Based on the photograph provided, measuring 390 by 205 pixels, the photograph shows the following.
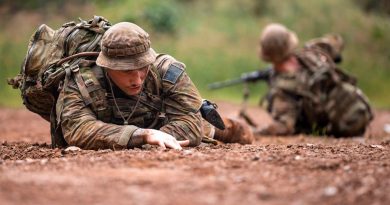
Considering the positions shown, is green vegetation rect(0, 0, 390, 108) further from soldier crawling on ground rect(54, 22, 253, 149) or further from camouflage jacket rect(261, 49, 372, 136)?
soldier crawling on ground rect(54, 22, 253, 149)

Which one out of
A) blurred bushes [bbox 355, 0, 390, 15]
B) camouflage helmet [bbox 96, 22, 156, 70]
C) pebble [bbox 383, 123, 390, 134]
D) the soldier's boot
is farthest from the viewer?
blurred bushes [bbox 355, 0, 390, 15]

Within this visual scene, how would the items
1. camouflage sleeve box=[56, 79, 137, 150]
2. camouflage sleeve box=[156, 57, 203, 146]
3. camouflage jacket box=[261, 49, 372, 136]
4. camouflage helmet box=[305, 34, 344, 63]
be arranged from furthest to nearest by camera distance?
1. camouflage helmet box=[305, 34, 344, 63]
2. camouflage jacket box=[261, 49, 372, 136]
3. camouflage sleeve box=[156, 57, 203, 146]
4. camouflage sleeve box=[56, 79, 137, 150]

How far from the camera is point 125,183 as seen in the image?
4.58 m

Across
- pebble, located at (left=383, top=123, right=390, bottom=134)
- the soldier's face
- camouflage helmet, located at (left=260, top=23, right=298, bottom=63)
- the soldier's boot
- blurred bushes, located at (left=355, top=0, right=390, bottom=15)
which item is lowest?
the soldier's boot

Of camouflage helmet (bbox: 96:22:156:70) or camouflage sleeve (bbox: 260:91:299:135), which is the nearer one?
camouflage helmet (bbox: 96:22:156:70)

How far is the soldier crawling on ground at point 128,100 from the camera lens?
243 inches

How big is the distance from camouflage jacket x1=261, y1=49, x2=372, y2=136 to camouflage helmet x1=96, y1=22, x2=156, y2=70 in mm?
5721

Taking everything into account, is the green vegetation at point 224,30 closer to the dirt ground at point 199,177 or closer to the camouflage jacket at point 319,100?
the camouflage jacket at point 319,100

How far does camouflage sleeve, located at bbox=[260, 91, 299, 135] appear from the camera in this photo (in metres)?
11.7

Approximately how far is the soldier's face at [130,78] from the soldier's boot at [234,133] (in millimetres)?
1585

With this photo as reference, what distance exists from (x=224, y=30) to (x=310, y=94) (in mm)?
9962

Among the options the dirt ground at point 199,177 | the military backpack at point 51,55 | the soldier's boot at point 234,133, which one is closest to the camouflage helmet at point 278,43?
the soldier's boot at point 234,133

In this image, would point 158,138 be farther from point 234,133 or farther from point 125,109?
point 234,133

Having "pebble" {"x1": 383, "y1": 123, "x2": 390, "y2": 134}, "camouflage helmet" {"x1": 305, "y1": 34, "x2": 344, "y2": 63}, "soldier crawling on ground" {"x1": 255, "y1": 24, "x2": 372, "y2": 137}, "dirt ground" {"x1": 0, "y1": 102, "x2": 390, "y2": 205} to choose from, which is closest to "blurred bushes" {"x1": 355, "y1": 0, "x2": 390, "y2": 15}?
"pebble" {"x1": 383, "y1": 123, "x2": 390, "y2": 134}
